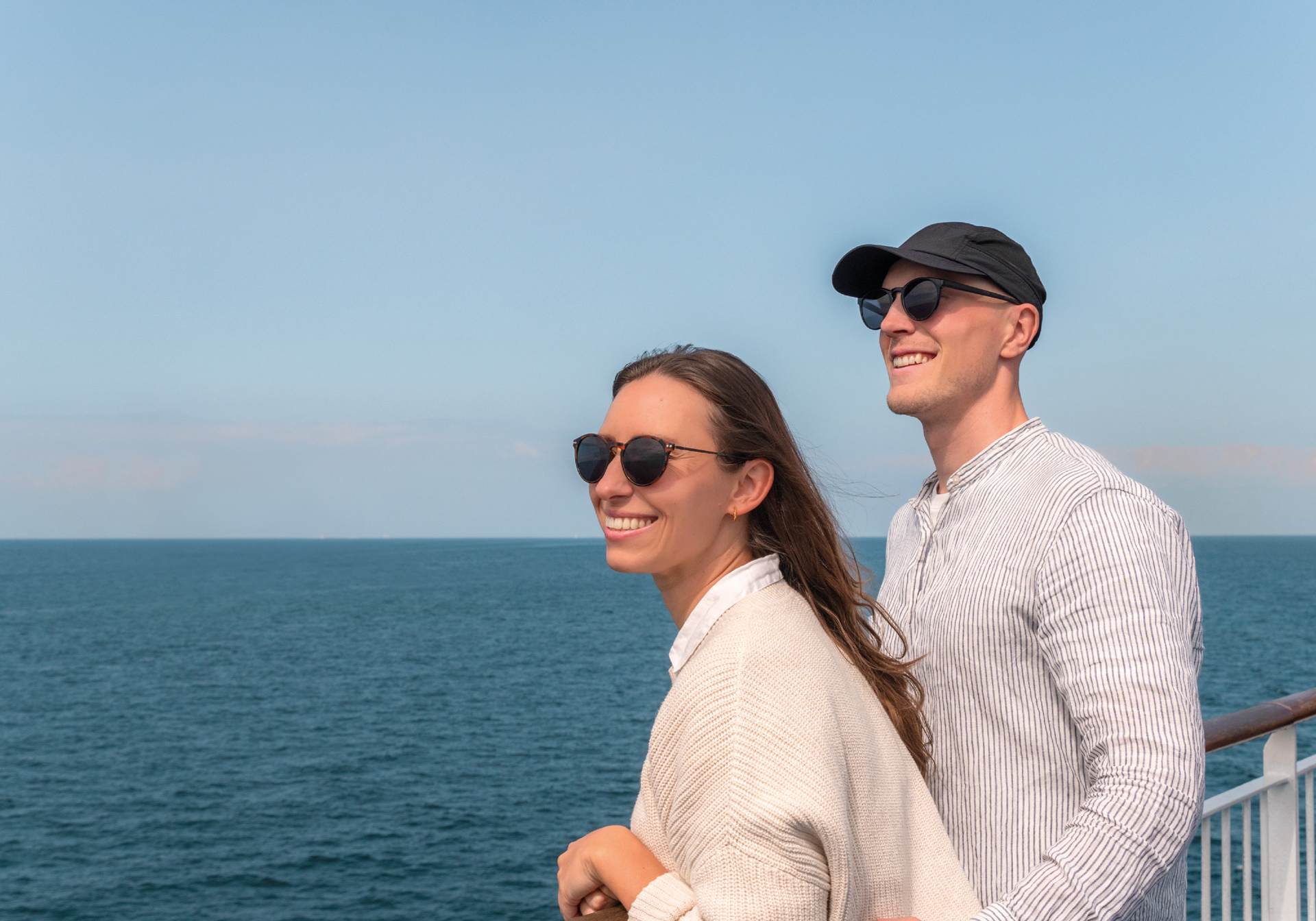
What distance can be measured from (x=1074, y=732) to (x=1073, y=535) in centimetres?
37

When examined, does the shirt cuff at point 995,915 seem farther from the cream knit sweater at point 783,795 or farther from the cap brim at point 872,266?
the cap brim at point 872,266

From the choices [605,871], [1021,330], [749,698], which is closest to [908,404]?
[1021,330]

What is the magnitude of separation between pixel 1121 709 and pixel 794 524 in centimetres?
63

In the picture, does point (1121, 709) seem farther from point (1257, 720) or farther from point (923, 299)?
point (1257, 720)

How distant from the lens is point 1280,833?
341cm

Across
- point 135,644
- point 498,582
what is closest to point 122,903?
point 135,644

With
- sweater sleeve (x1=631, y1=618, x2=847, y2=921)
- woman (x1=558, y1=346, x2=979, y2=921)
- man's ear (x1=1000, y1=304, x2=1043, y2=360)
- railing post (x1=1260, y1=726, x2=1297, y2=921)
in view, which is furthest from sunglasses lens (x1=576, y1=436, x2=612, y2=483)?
railing post (x1=1260, y1=726, x2=1297, y2=921)

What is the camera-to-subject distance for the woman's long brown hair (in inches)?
72.3

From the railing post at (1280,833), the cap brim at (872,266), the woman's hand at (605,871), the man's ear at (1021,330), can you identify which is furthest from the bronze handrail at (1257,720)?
the woman's hand at (605,871)

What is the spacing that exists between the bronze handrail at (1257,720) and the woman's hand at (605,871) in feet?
5.69

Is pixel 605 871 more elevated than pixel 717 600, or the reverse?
pixel 717 600

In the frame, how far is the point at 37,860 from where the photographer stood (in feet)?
97.5

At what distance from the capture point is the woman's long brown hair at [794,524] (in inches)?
72.3

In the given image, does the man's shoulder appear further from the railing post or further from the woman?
the railing post
